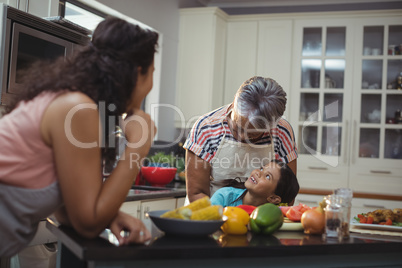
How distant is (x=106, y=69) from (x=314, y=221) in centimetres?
83

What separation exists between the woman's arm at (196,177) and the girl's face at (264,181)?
231mm

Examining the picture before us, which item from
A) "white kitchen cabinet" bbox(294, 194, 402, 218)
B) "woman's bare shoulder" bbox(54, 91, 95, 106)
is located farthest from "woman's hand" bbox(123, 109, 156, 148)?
"white kitchen cabinet" bbox(294, 194, 402, 218)

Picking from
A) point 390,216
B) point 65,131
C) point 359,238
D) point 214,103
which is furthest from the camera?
point 214,103

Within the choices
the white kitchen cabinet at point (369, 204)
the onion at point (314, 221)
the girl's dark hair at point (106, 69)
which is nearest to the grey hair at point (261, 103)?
the onion at point (314, 221)

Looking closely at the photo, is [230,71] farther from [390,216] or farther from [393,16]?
[390,216]

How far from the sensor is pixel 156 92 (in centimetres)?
475

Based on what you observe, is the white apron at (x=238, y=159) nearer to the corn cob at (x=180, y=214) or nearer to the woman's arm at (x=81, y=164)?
the corn cob at (x=180, y=214)

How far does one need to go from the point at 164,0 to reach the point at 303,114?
1792 mm

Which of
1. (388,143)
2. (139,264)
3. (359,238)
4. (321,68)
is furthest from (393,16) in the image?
(139,264)

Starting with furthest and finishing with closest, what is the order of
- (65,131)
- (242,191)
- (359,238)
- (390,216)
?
(242,191) → (390,216) → (359,238) → (65,131)

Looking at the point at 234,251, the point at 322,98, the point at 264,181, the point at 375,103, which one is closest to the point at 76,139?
the point at 234,251

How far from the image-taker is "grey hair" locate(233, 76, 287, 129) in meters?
2.00

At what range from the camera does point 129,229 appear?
1.33 metres

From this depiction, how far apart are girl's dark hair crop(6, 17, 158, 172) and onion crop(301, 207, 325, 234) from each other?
0.71 m
